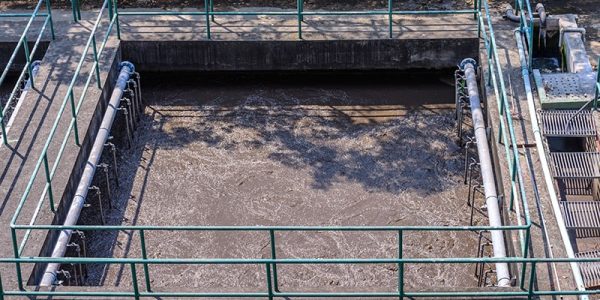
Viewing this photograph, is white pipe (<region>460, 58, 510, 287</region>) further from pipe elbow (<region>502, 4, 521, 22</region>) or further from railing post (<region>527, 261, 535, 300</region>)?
pipe elbow (<region>502, 4, 521, 22</region>)

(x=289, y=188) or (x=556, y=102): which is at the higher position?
(x=556, y=102)

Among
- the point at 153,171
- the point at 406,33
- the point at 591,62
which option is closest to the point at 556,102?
the point at 591,62

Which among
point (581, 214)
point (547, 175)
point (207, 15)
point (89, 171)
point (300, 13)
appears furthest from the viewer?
point (300, 13)

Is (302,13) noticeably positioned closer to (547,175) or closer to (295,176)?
(295,176)

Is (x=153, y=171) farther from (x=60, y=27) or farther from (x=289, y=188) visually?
(x=60, y=27)

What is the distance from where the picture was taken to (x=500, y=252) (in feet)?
43.0

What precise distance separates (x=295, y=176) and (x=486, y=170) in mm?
2863

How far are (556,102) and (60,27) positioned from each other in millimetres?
8455

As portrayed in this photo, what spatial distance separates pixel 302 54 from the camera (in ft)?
60.4

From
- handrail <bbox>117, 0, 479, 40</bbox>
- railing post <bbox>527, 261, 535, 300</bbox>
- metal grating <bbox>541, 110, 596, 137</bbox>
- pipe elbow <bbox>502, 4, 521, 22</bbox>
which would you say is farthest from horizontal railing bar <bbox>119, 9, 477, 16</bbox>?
railing post <bbox>527, 261, 535, 300</bbox>

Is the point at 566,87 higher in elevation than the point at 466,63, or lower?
lower

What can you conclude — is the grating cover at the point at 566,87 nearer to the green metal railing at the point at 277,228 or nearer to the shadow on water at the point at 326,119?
the green metal railing at the point at 277,228

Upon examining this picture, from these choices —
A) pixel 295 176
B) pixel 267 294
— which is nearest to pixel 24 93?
pixel 295 176

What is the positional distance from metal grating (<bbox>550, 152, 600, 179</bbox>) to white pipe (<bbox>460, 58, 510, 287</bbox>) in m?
0.90
